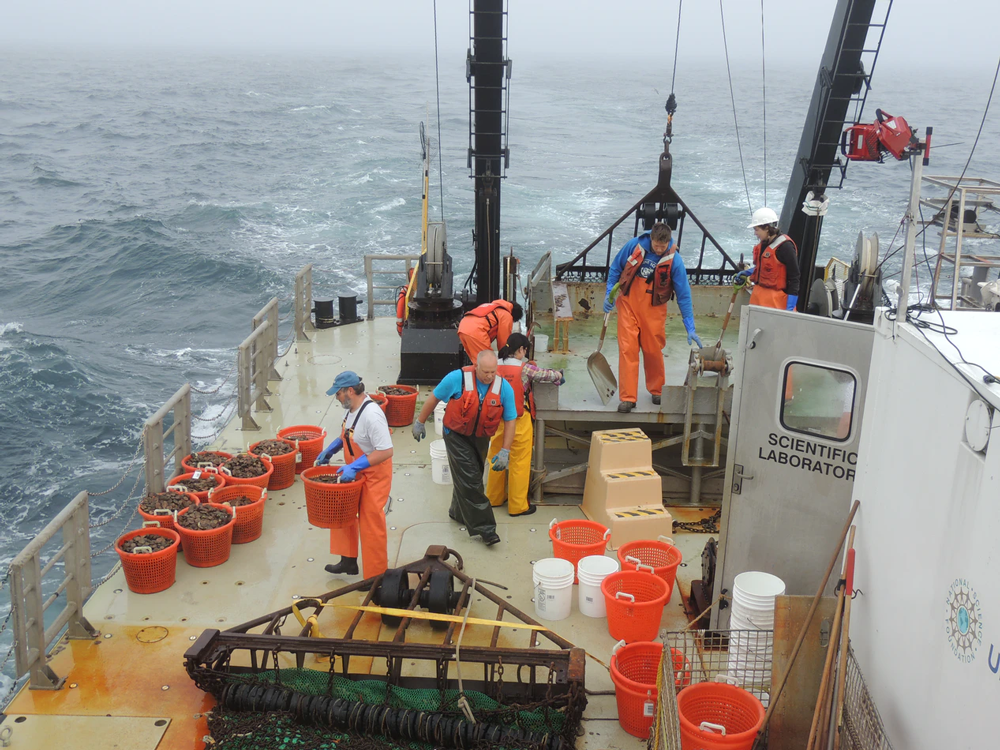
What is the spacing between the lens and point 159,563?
6.21m

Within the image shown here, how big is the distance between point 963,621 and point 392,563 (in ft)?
14.7

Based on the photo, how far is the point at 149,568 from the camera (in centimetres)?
620

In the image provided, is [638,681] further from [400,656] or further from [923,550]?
[923,550]

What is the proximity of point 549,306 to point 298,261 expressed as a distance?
1655 cm

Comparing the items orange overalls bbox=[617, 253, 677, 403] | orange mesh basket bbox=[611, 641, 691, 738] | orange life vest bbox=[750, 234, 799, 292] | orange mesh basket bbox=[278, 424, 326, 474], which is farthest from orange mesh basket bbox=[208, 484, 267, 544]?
orange life vest bbox=[750, 234, 799, 292]

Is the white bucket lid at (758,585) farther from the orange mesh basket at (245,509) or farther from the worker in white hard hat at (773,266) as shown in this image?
the orange mesh basket at (245,509)

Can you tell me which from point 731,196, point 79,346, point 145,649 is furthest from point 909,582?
point 731,196

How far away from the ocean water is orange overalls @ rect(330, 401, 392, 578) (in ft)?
12.5

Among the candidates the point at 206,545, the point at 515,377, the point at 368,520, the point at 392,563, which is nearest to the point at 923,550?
the point at 368,520

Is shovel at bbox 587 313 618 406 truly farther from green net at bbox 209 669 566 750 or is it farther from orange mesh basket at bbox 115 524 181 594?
orange mesh basket at bbox 115 524 181 594

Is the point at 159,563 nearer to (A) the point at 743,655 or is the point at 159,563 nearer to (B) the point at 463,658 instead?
(B) the point at 463,658

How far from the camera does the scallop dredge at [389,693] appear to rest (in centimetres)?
473

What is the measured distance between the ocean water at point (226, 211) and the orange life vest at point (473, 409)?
4.01 m

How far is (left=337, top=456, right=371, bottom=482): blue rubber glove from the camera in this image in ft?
19.4
